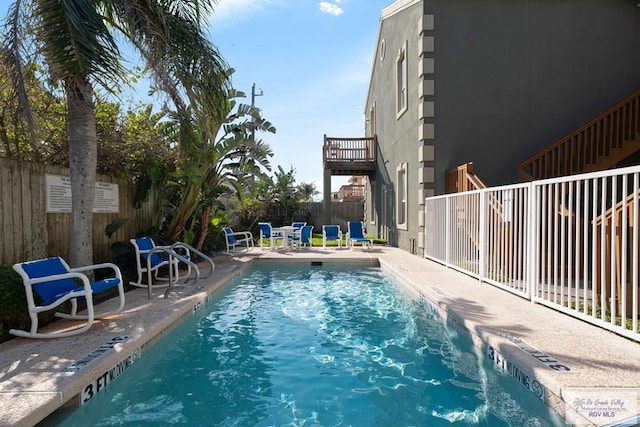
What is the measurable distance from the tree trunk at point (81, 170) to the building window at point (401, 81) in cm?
958

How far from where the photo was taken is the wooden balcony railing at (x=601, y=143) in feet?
30.4

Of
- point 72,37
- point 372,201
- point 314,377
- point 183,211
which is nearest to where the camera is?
point 314,377

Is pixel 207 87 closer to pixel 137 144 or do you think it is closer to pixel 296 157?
pixel 137 144

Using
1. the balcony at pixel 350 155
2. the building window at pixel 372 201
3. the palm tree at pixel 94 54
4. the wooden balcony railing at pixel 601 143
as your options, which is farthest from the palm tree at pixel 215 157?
the building window at pixel 372 201

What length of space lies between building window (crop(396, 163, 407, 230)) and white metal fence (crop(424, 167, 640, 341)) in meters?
3.15

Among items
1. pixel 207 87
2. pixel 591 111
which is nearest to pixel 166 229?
pixel 207 87

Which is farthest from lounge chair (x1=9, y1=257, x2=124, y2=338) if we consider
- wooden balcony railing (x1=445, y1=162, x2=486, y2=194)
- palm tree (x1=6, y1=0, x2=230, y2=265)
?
wooden balcony railing (x1=445, y1=162, x2=486, y2=194)

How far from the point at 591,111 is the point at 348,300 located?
9854 millimetres

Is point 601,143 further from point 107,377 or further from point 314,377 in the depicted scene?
point 107,377

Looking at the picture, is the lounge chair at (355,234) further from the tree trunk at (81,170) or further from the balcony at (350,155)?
the tree trunk at (81,170)

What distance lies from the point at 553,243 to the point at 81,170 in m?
8.46

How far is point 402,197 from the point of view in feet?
45.9

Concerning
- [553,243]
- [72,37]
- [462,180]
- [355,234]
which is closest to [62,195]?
[72,37]

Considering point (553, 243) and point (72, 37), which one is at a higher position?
point (72, 37)
